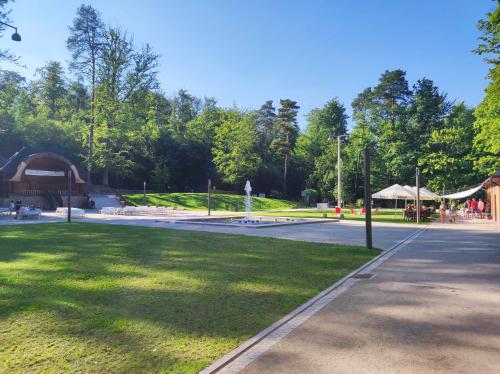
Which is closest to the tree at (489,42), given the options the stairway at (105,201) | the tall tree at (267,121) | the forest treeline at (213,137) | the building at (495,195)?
the building at (495,195)

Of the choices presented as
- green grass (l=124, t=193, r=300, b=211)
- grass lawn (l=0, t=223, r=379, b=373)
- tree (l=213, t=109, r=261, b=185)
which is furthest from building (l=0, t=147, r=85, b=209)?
grass lawn (l=0, t=223, r=379, b=373)

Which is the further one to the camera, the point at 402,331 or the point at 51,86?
the point at 51,86

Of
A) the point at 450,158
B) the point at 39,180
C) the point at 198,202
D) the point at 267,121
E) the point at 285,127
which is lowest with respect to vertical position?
the point at 198,202

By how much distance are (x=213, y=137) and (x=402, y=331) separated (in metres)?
54.3

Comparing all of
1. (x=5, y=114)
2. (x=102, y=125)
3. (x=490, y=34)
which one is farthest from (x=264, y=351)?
(x=5, y=114)

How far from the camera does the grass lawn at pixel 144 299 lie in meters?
3.77

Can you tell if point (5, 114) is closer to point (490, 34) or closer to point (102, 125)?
point (102, 125)

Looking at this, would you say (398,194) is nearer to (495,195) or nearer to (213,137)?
(495,195)

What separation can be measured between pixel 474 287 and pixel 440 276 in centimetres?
96

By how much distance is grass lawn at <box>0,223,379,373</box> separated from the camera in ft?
12.4

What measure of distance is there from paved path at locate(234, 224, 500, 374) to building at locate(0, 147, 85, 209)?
34.2 m

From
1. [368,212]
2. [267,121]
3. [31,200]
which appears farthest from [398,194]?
[267,121]

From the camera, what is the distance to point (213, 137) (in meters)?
57.5

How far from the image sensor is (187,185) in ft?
187
